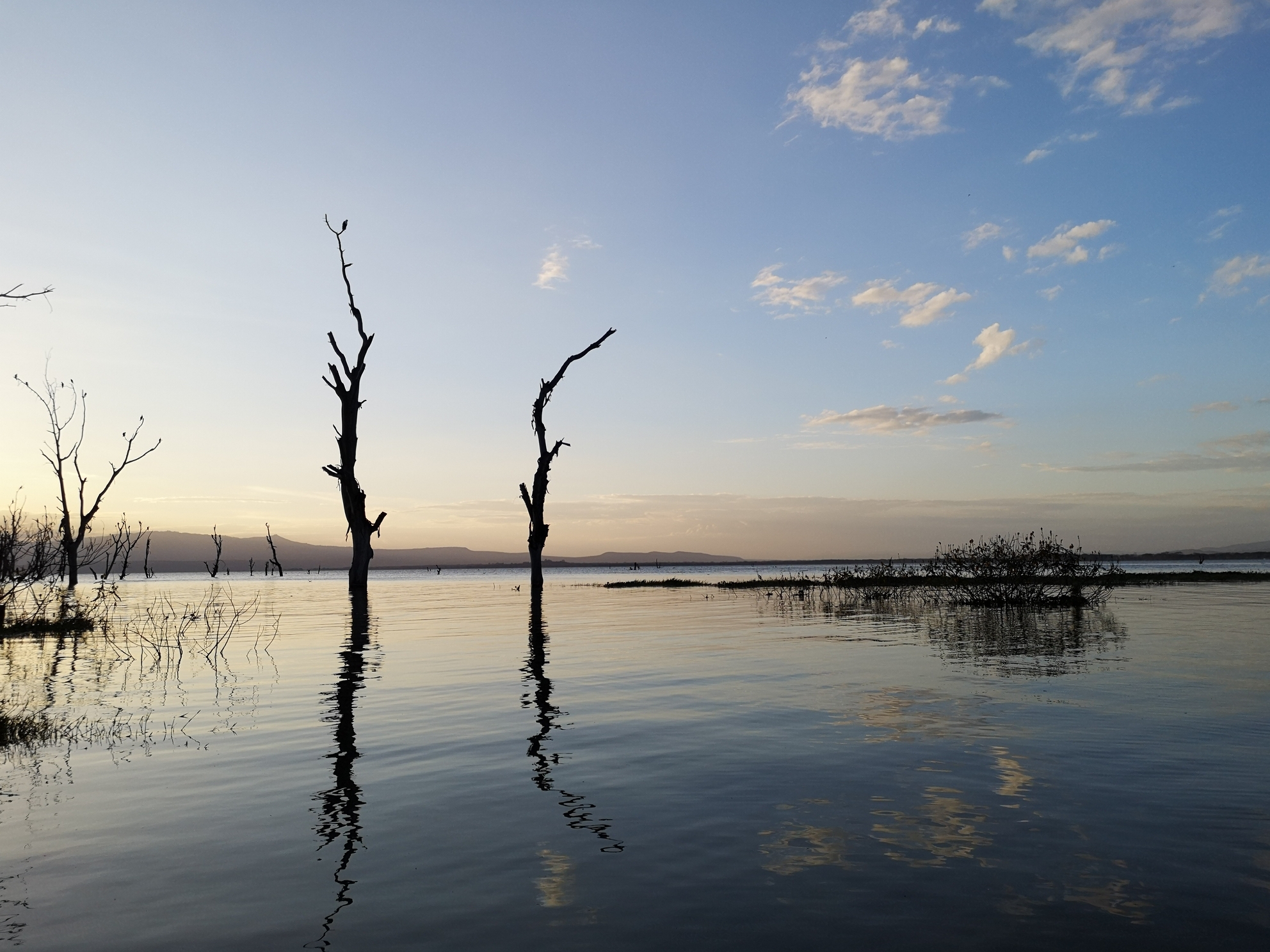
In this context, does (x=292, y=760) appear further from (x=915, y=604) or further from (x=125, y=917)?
(x=915, y=604)

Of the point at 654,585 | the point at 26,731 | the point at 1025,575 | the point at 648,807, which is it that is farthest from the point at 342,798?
the point at 654,585

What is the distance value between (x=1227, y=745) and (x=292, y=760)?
10.7 meters

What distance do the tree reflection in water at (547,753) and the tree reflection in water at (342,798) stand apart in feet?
5.75

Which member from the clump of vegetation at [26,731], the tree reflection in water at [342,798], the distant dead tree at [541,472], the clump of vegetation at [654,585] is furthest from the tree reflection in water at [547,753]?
the clump of vegetation at [654,585]

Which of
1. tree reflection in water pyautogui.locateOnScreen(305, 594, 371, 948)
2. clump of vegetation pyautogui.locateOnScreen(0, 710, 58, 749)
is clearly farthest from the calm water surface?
clump of vegetation pyautogui.locateOnScreen(0, 710, 58, 749)

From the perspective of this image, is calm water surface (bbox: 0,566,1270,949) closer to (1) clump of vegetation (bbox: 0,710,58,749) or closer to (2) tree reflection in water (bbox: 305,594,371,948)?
(2) tree reflection in water (bbox: 305,594,371,948)

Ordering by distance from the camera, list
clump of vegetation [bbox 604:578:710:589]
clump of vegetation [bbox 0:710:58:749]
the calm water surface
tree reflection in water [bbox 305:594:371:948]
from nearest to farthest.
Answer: the calm water surface → tree reflection in water [bbox 305:594:371:948] → clump of vegetation [bbox 0:710:58:749] → clump of vegetation [bbox 604:578:710:589]

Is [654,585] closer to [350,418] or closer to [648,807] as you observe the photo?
[350,418]

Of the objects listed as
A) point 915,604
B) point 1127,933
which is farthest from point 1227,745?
point 915,604

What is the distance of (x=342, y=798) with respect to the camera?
751 cm

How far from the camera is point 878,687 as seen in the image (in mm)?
13258

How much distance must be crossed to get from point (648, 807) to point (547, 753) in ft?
7.70

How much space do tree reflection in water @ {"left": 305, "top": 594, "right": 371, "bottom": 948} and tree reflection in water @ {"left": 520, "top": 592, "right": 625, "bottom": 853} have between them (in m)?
1.75

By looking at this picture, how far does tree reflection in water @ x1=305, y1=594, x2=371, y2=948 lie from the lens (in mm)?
5281
